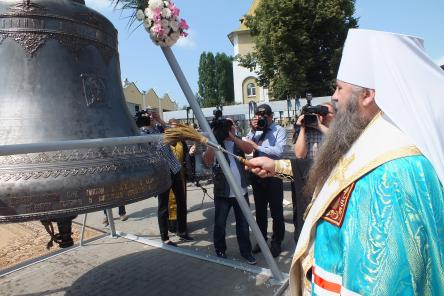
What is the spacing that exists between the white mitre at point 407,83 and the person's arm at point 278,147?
2769mm

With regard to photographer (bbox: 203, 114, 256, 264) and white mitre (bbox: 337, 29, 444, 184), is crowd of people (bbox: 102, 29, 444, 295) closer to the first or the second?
white mitre (bbox: 337, 29, 444, 184)

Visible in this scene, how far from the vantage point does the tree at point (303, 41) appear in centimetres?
2206

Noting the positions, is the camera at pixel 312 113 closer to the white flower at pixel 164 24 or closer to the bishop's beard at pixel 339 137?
the white flower at pixel 164 24

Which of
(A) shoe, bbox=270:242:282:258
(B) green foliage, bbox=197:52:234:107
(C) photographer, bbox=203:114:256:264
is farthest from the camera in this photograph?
(B) green foliage, bbox=197:52:234:107

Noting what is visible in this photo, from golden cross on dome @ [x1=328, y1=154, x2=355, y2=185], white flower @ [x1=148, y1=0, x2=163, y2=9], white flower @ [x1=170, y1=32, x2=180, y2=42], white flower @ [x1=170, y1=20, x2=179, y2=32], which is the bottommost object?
golden cross on dome @ [x1=328, y1=154, x2=355, y2=185]

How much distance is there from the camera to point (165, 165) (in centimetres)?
229

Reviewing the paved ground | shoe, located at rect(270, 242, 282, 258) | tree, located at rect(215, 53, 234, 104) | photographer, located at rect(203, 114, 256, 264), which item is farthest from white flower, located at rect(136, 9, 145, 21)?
tree, located at rect(215, 53, 234, 104)

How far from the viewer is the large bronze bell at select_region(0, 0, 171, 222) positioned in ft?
5.49

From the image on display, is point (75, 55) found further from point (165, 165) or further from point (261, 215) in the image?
point (261, 215)

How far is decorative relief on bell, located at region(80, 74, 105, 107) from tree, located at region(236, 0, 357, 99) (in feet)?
68.0

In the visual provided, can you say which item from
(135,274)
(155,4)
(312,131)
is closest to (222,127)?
(312,131)

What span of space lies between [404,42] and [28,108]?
1868 mm

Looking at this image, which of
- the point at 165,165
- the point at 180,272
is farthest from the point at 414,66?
the point at 180,272

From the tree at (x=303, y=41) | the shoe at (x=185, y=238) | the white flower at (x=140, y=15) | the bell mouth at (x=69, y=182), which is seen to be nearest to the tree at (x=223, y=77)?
the tree at (x=303, y=41)
